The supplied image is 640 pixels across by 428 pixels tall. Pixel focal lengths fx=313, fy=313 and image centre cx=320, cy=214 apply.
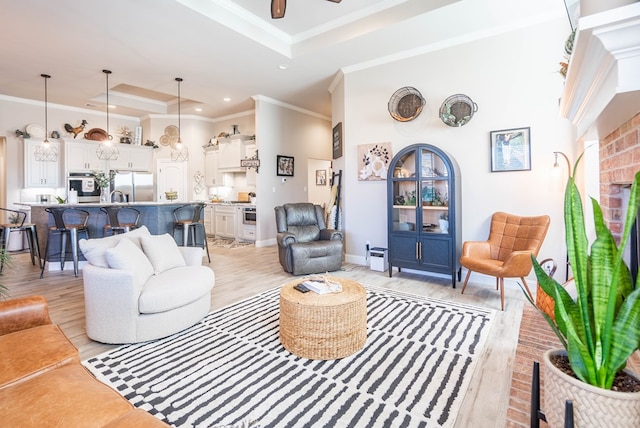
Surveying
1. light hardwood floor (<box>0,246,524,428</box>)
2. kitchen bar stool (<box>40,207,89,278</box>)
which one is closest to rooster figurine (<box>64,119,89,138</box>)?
light hardwood floor (<box>0,246,524,428</box>)

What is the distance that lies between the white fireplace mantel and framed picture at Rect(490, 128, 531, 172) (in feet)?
7.50

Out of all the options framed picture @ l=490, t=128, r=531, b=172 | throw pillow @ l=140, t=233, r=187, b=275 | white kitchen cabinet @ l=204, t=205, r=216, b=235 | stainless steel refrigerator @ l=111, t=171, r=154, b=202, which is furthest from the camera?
white kitchen cabinet @ l=204, t=205, r=216, b=235

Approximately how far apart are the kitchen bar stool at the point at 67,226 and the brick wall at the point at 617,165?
19.1 ft

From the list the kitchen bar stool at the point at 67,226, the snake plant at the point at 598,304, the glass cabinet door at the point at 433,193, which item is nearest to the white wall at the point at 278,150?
the kitchen bar stool at the point at 67,226

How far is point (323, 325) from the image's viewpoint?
7.11 ft

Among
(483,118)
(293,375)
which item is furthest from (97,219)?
(483,118)

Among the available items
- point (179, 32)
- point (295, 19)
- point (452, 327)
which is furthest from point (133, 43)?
point (452, 327)

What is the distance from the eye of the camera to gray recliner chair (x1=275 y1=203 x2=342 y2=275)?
171 inches

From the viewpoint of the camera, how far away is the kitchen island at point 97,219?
4785 mm

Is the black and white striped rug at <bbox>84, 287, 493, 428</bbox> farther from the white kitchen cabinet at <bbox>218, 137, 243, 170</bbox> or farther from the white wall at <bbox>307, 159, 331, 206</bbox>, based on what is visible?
the white wall at <bbox>307, 159, 331, 206</bbox>

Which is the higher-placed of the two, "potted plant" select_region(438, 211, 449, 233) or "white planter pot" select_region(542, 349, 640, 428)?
"potted plant" select_region(438, 211, 449, 233)

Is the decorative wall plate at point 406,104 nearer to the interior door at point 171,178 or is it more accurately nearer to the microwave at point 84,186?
the interior door at point 171,178

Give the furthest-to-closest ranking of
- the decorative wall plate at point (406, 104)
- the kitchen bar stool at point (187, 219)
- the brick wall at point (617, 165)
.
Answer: the kitchen bar stool at point (187, 219) → the decorative wall plate at point (406, 104) → the brick wall at point (617, 165)

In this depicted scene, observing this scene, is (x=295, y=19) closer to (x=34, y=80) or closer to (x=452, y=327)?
(x=452, y=327)
